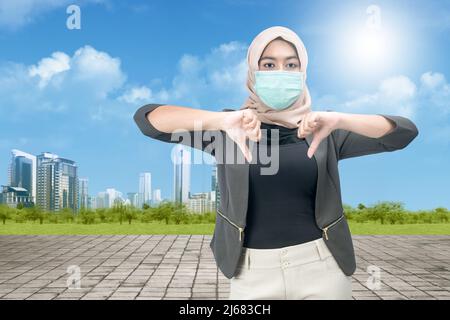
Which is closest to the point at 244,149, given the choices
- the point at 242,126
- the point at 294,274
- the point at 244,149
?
the point at 244,149

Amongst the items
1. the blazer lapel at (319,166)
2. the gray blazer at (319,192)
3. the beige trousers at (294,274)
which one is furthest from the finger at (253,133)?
the beige trousers at (294,274)

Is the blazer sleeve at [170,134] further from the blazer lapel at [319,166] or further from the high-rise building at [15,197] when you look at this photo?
the high-rise building at [15,197]

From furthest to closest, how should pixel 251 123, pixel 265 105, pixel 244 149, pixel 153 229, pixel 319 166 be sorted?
1. pixel 153 229
2. pixel 265 105
3. pixel 319 166
4. pixel 244 149
5. pixel 251 123

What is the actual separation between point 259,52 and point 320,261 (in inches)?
33.4

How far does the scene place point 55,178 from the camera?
11492 mm

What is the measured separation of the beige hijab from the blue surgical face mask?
0.03 metres

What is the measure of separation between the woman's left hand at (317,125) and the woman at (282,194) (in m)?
0.10

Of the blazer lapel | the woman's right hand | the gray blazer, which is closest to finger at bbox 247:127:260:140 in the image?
the woman's right hand

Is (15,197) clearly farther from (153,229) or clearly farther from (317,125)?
(317,125)

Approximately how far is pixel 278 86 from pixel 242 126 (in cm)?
38

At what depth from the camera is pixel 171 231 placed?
11.9 meters

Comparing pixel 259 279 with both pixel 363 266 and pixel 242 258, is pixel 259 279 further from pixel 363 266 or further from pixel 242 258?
pixel 363 266
